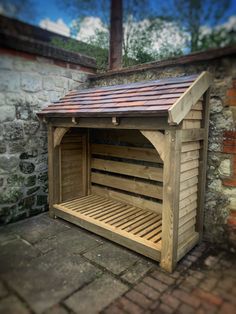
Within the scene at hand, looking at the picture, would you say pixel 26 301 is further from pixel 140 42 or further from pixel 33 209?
pixel 140 42

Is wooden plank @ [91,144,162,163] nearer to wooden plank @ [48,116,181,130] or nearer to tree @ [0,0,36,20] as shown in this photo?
wooden plank @ [48,116,181,130]

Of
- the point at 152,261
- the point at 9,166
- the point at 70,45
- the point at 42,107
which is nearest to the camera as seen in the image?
the point at 152,261

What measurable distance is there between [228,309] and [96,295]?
1153 mm

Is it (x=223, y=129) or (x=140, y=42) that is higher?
(x=140, y=42)

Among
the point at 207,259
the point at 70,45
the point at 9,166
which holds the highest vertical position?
the point at 70,45

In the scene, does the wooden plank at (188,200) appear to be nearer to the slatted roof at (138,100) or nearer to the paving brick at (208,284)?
the paving brick at (208,284)

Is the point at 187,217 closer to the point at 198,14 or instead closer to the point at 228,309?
the point at 228,309

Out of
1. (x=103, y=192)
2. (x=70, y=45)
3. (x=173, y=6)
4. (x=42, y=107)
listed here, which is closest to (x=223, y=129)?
(x=103, y=192)

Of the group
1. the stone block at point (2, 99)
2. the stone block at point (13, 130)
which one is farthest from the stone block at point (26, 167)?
the stone block at point (2, 99)

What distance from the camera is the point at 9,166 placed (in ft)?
11.4

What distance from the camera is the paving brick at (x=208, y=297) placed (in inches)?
83.4

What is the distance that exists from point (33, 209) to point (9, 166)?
0.85 metres

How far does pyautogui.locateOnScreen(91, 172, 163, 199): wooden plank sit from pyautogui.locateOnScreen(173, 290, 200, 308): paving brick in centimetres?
153

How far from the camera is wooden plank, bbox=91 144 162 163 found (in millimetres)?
3611
